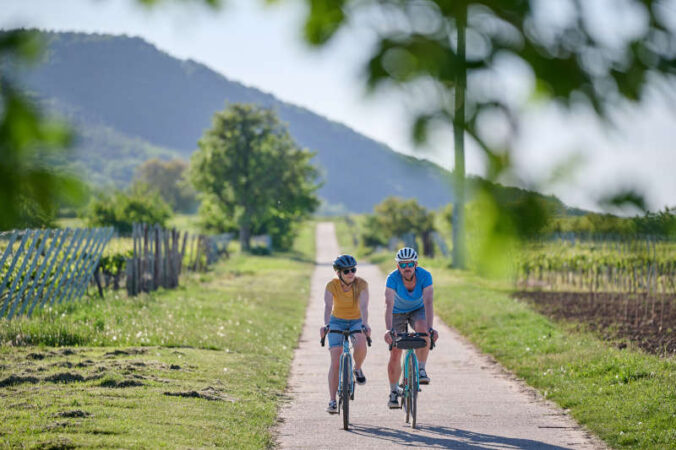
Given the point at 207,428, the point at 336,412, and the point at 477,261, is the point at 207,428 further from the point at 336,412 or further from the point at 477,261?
the point at 477,261

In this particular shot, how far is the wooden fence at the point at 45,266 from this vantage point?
14906 mm

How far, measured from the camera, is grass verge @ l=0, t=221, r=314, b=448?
7.32 m

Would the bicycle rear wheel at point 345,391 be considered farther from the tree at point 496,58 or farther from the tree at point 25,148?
the tree at point 25,148

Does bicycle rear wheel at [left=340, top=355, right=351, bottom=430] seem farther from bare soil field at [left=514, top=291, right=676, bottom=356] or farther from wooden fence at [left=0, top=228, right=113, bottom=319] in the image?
wooden fence at [left=0, top=228, right=113, bottom=319]

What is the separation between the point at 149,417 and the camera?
7.92m

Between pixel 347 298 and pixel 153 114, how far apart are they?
5741 mm

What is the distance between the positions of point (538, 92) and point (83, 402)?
7.09 metres

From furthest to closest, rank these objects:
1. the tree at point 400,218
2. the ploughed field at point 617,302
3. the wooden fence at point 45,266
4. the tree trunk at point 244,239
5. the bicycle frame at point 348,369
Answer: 1. the tree at point 400,218
2. the tree trunk at point 244,239
3. the wooden fence at point 45,266
4. the ploughed field at point 617,302
5. the bicycle frame at point 348,369

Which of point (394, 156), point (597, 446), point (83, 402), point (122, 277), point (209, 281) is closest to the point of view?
point (394, 156)

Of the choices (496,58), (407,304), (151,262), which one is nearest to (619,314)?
(407,304)

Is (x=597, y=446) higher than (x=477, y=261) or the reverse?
the reverse

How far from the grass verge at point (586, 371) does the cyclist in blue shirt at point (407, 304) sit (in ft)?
1.77

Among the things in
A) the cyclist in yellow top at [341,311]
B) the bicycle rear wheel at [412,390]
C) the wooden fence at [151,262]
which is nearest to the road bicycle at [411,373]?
the bicycle rear wheel at [412,390]

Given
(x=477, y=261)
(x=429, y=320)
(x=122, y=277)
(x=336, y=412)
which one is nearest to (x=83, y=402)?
(x=336, y=412)
